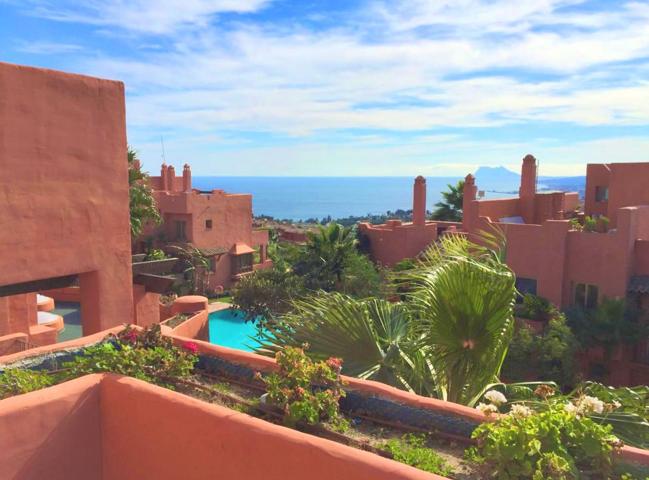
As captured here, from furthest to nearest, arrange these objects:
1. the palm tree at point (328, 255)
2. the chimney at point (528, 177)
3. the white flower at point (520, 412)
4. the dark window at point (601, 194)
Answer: the dark window at point (601, 194)
the chimney at point (528, 177)
the palm tree at point (328, 255)
the white flower at point (520, 412)

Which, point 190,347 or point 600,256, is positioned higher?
point 190,347

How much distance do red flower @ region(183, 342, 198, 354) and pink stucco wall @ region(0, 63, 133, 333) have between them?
3.47 metres

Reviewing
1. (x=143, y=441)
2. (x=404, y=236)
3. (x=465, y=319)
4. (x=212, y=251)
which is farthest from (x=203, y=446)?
(x=212, y=251)

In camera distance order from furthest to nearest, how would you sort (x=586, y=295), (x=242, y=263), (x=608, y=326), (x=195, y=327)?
(x=242, y=263) → (x=586, y=295) → (x=608, y=326) → (x=195, y=327)

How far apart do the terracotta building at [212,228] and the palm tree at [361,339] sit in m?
25.0

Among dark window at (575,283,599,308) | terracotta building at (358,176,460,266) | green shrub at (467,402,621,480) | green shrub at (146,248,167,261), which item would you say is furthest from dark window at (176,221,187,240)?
green shrub at (467,402,621,480)

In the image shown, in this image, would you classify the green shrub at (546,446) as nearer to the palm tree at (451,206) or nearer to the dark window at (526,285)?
the dark window at (526,285)

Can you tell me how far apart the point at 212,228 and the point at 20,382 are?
1074 inches

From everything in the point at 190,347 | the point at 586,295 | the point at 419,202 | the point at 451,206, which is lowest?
the point at 586,295

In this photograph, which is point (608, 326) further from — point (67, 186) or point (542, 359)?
point (67, 186)

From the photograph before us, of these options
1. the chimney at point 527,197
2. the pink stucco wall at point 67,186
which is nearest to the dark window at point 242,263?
the chimney at point 527,197

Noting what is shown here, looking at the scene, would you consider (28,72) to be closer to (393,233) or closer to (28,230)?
(28,230)

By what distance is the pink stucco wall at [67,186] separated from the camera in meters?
7.67

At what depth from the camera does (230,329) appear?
24.8 metres
